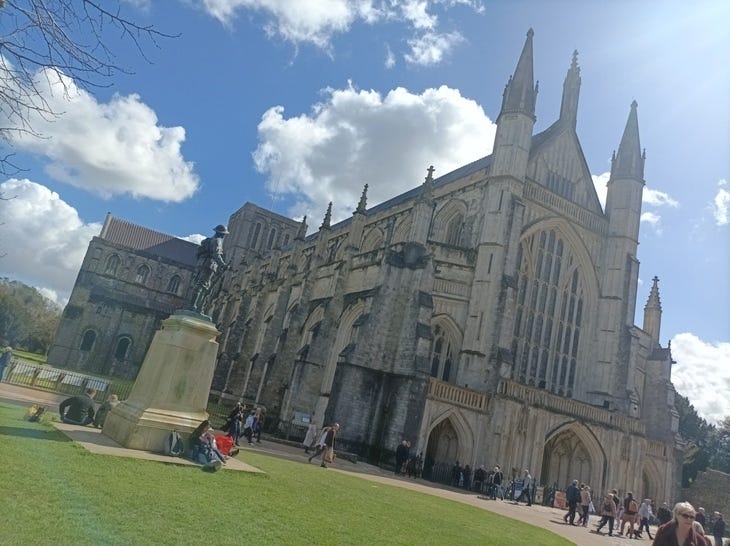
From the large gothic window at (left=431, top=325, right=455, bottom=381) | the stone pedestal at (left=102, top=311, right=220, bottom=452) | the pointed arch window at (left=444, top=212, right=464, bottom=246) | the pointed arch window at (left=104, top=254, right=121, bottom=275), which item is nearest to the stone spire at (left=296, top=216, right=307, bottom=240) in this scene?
the pointed arch window at (left=444, top=212, right=464, bottom=246)

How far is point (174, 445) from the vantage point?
9500 mm

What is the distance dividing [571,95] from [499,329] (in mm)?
18601

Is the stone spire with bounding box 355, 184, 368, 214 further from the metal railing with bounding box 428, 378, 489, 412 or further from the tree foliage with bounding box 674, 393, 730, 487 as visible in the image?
the tree foliage with bounding box 674, 393, 730, 487

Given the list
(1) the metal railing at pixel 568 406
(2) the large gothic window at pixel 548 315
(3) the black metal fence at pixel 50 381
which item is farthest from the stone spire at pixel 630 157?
(3) the black metal fence at pixel 50 381

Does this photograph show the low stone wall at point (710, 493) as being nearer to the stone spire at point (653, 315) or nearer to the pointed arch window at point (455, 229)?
the stone spire at point (653, 315)

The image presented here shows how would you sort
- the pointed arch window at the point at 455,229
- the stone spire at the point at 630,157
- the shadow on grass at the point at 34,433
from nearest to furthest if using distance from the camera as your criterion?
the shadow on grass at the point at 34,433 → the pointed arch window at the point at 455,229 → the stone spire at the point at 630,157

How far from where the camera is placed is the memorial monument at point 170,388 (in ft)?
31.1

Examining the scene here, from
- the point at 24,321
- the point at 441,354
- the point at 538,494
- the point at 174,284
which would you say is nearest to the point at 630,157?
the point at 441,354

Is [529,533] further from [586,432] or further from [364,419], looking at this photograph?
[586,432]

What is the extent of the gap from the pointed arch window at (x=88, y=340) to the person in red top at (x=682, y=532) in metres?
54.1

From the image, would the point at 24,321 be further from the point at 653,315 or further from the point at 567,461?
the point at 653,315

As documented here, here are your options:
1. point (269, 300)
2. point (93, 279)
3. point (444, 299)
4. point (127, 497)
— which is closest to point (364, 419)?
point (444, 299)

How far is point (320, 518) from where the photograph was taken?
742 cm

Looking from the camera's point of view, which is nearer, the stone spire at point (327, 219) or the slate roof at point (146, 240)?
the stone spire at point (327, 219)
